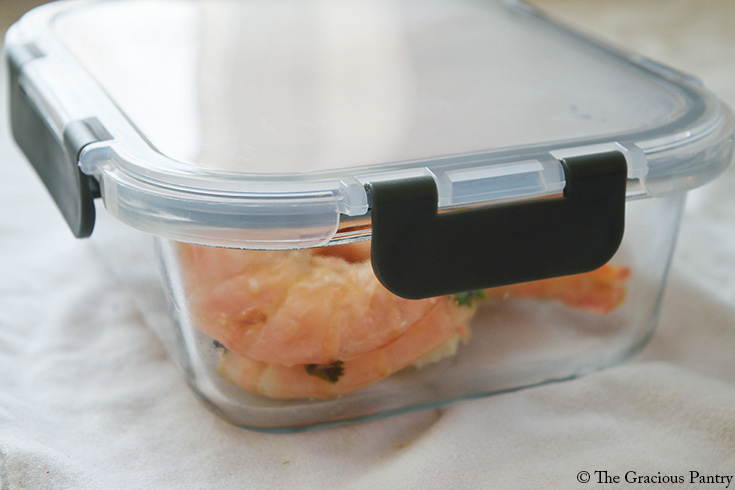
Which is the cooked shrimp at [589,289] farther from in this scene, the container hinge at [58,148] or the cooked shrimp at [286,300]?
the container hinge at [58,148]

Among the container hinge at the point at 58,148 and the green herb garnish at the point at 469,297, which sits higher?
the container hinge at the point at 58,148

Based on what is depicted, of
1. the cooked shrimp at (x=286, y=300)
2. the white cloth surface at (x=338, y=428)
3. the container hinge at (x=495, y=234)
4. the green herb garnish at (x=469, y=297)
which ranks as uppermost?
the container hinge at (x=495, y=234)

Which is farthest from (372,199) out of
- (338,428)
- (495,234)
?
(338,428)

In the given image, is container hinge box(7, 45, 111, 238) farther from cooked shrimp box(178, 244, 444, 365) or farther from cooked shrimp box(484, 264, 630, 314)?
cooked shrimp box(484, 264, 630, 314)

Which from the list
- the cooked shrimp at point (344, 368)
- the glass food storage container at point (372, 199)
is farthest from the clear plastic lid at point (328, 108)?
the cooked shrimp at point (344, 368)

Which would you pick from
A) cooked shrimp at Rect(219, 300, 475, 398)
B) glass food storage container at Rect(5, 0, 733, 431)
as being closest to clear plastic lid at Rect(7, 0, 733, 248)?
glass food storage container at Rect(5, 0, 733, 431)

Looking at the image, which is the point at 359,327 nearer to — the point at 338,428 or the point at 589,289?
the point at 338,428
